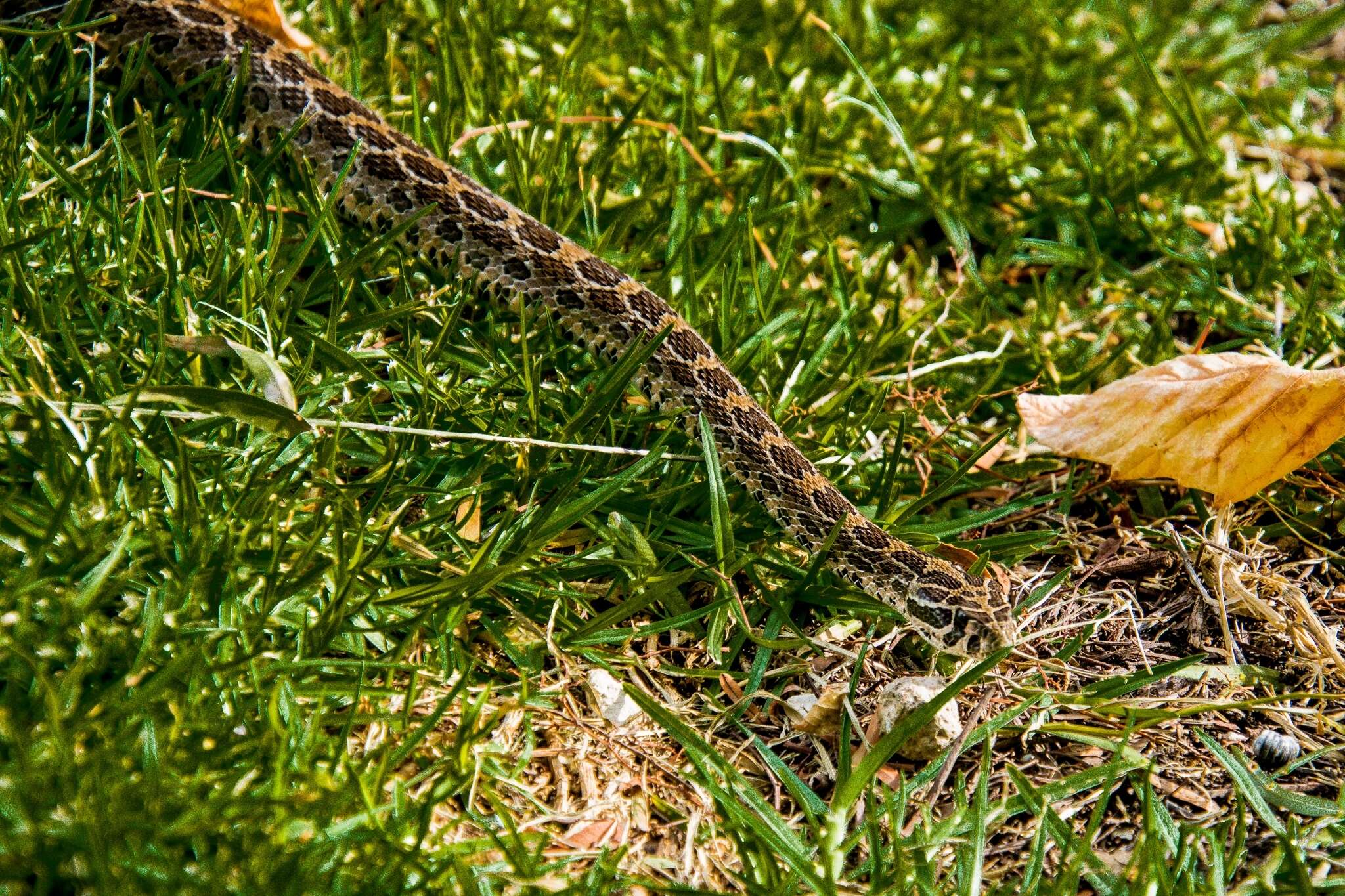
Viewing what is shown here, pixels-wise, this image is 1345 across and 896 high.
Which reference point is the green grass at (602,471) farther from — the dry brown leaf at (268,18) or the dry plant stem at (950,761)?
the dry brown leaf at (268,18)

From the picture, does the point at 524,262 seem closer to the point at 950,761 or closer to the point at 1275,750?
the point at 950,761

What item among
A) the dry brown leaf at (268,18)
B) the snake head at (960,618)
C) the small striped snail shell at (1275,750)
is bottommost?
the small striped snail shell at (1275,750)

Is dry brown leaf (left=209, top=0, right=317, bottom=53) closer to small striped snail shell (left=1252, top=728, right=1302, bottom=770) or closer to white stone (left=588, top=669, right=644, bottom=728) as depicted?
white stone (left=588, top=669, right=644, bottom=728)

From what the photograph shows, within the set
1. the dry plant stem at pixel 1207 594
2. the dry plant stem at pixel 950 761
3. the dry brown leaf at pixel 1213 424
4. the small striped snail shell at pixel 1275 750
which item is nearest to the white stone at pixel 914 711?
the dry plant stem at pixel 950 761

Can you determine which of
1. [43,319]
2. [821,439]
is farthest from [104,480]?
[821,439]

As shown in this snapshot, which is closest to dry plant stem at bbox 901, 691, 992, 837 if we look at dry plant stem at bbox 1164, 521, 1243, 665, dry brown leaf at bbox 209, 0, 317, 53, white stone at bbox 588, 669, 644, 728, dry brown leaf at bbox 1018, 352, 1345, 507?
white stone at bbox 588, 669, 644, 728

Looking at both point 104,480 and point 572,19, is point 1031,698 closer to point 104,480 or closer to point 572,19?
point 104,480
